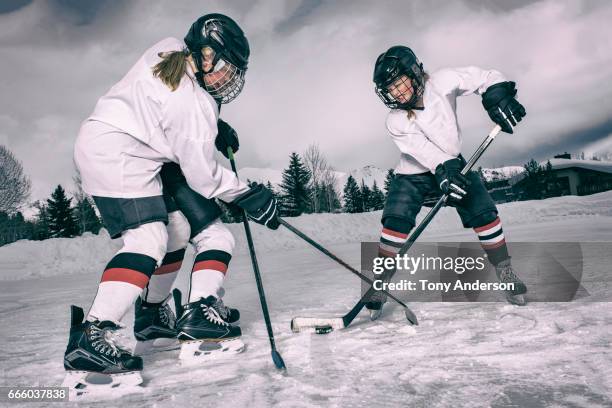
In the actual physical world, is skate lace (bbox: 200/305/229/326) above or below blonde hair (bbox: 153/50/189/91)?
below

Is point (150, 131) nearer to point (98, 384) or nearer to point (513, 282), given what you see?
point (98, 384)

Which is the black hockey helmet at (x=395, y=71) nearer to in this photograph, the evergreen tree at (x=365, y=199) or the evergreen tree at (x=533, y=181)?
the evergreen tree at (x=365, y=199)

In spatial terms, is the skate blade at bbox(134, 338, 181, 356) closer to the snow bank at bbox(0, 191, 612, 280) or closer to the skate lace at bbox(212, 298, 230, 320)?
the skate lace at bbox(212, 298, 230, 320)

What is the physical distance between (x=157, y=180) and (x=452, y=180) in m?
1.67

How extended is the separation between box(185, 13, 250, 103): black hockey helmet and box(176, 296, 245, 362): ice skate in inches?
40.6

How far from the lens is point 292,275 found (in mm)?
5438

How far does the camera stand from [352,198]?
46.3 meters

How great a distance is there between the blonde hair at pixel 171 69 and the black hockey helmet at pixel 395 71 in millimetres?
1274

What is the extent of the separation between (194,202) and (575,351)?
1759 millimetres

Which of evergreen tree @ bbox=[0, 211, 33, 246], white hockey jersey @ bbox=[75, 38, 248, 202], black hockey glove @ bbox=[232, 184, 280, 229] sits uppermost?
evergreen tree @ bbox=[0, 211, 33, 246]

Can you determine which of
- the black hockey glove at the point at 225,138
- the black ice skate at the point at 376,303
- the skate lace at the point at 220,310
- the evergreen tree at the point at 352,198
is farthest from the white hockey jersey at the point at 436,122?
the evergreen tree at the point at 352,198

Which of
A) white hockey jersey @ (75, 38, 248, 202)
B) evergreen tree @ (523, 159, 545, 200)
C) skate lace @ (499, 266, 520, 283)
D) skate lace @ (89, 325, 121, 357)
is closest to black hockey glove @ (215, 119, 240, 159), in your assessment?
white hockey jersey @ (75, 38, 248, 202)

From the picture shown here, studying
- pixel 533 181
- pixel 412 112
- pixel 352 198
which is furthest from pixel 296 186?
pixel 412 112

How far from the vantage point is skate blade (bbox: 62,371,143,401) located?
163 cm
